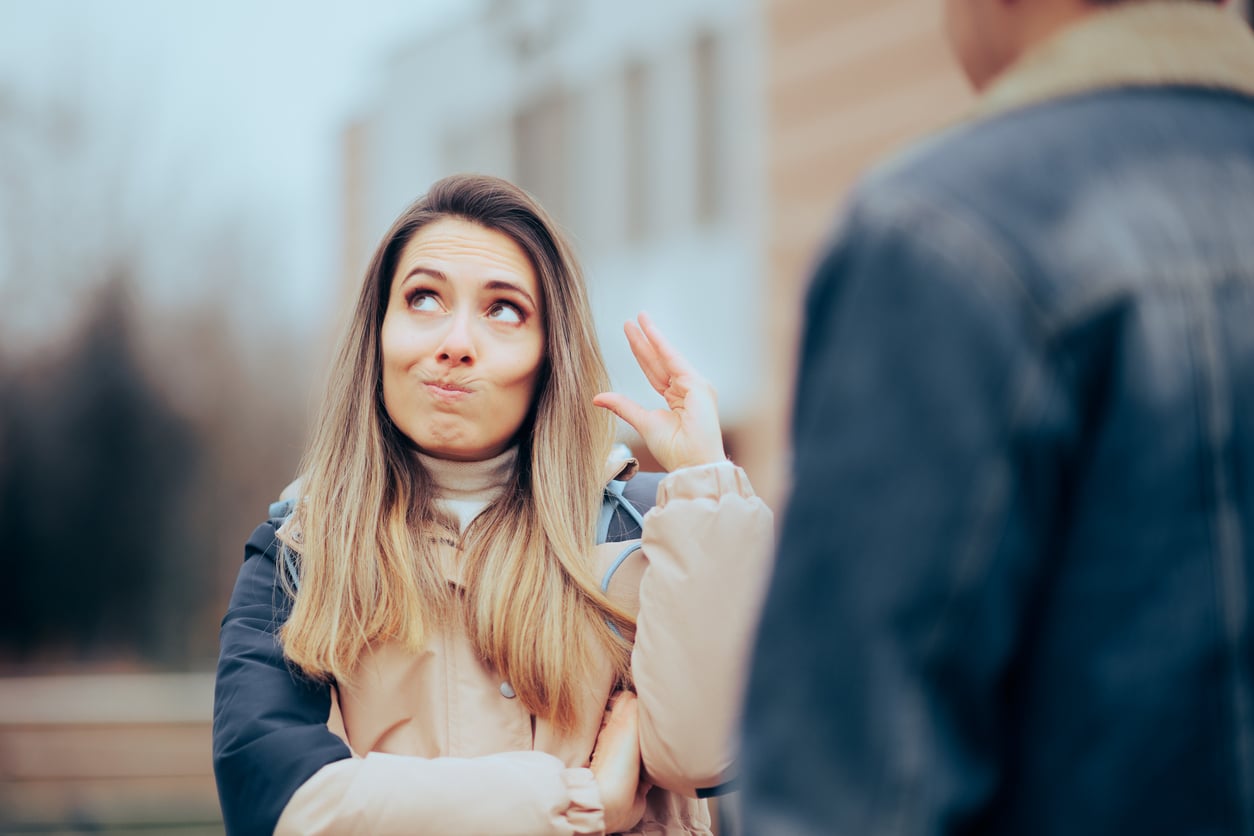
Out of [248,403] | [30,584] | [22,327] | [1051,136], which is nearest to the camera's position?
[1051,136]

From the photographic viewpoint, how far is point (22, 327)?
1758 centimetres

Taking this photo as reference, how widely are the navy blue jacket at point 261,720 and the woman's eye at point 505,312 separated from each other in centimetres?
58

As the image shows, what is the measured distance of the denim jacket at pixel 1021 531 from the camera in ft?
3.25

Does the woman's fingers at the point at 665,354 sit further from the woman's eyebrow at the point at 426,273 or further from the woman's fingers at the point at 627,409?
the woman's eyebrow at the point at 426,273

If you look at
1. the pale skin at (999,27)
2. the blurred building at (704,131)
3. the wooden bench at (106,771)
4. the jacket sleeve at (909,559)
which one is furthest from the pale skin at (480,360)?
the wooden bench at (106,771)

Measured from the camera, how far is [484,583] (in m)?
2.11

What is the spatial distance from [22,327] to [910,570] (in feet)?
61.0

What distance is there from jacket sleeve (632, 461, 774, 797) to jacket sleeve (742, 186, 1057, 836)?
2.86 feet

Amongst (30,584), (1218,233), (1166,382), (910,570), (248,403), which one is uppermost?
(1218,233)

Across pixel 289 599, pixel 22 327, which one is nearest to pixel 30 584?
pixel 22 327

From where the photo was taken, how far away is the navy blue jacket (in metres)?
1.92

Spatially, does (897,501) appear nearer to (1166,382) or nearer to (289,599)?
(1166,382)

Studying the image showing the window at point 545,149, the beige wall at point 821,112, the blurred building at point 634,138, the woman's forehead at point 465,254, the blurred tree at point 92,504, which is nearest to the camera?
the woman's forehead at point 465,254

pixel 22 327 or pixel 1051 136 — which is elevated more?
pixel 1051 136
